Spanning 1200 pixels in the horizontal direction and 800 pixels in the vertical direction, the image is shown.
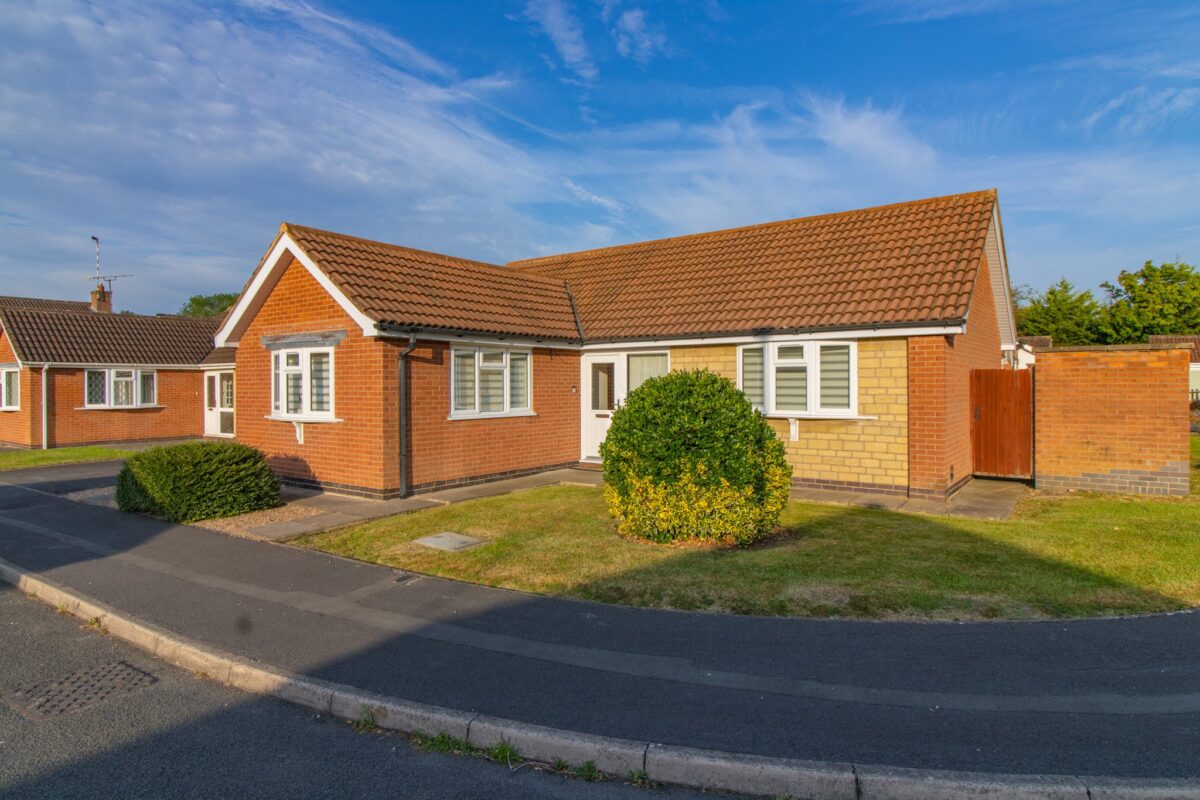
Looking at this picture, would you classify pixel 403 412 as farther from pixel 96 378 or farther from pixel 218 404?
pixel 96 378

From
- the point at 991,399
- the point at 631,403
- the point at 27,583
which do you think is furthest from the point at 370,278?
the point at 991,399

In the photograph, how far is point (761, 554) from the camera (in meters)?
8.13

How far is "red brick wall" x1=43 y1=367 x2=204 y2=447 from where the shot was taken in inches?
893

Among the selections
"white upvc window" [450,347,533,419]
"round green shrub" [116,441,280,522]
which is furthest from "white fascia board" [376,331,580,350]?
"round green shrub" [116,441,280,522]

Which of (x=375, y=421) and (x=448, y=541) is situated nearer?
(x=448, y=541)

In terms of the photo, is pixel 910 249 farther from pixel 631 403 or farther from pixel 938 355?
pixel 631 403

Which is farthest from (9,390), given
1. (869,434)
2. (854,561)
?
(854,561)

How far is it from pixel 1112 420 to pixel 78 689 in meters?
14.8

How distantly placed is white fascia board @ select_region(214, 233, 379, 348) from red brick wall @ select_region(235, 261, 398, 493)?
0.19 m

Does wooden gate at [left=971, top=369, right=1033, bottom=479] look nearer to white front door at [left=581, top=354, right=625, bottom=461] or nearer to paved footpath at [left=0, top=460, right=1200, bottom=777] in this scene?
white front door at [left=581, top=354, right=625, bottom=461]

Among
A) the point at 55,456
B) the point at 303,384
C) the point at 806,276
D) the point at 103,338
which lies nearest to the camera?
the point at 303,384

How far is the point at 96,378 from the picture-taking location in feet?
78.0

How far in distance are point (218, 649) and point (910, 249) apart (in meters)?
12.5

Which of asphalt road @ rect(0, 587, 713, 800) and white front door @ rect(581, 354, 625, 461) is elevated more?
white front door @ rect(581, 354, 625, 461)
